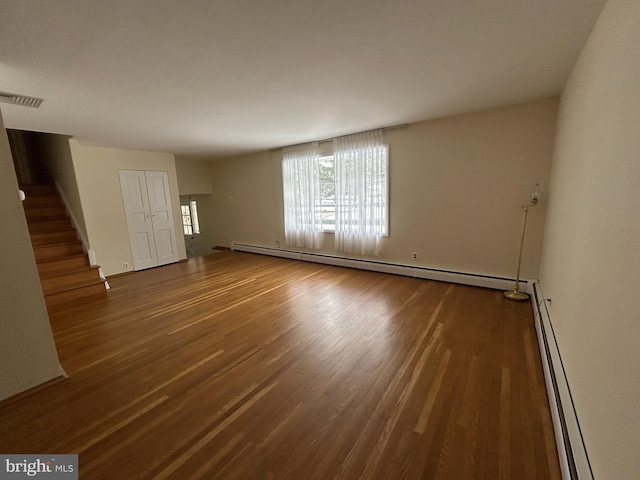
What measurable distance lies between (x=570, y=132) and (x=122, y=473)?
3.96m

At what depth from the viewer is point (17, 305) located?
6.20 feet

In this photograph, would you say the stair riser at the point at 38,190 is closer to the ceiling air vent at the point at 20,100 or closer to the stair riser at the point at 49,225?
the stair riser at the point at 49,225

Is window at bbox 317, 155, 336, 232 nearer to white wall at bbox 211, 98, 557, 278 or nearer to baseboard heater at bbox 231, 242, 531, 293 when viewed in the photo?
baseboard heater at bbox 231, 242, 531, 293

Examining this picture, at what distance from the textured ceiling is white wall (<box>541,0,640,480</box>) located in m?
0.49

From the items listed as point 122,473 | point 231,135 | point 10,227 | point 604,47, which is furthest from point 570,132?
point 10,227

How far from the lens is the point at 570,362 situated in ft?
5.22

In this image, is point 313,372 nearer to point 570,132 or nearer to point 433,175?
point 570,132

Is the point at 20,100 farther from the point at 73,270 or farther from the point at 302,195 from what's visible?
the point at 302,195

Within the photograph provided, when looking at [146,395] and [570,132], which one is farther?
[570,132]

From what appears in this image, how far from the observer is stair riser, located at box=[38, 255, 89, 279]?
379 centimetres

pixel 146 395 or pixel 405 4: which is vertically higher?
pixel 405 4

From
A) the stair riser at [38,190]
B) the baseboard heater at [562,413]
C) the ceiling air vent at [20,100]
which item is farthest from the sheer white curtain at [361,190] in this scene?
the stair riser at [38,190]

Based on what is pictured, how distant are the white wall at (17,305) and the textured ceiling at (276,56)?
0.79m

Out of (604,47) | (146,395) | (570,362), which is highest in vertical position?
(604,47)
